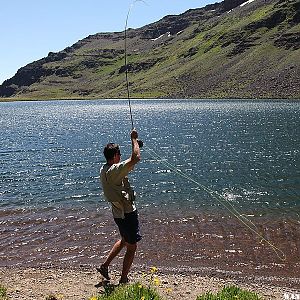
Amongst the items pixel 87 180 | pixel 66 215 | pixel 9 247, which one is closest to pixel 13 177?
pixel 87 180

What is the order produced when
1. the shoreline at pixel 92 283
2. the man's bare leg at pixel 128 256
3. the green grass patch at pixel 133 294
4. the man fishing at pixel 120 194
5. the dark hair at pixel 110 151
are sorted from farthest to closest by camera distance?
the shoreline at pixel 92 283 → the man's bare leg at pixel 128 256 → the dark hair at pixel 110 151 → the man fishing at pixel 120 194 → the green grass patch at pixel 133 294

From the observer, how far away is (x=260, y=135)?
60625mm

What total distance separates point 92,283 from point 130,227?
2.80m

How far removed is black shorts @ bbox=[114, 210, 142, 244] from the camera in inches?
399

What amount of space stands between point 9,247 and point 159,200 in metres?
9.87

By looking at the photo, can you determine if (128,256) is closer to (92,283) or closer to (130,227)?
(130,227)

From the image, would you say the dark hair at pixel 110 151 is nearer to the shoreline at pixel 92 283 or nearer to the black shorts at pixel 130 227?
the black shorts at pixel 130 227

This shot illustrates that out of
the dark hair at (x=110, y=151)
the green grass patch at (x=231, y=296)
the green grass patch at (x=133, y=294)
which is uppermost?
the dark hair at (x=110, y=151)

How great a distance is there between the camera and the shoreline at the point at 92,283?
11305 millimetres

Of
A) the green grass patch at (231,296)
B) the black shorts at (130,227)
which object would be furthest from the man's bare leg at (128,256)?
the green grass patch at (231,296)

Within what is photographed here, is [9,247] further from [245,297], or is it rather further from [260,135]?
[260,135]

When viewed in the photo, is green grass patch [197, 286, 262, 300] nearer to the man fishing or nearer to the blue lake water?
the man fishing

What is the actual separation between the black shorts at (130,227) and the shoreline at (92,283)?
1.64 m

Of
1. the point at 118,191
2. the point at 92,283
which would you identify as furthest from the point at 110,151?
the point at 92,283
